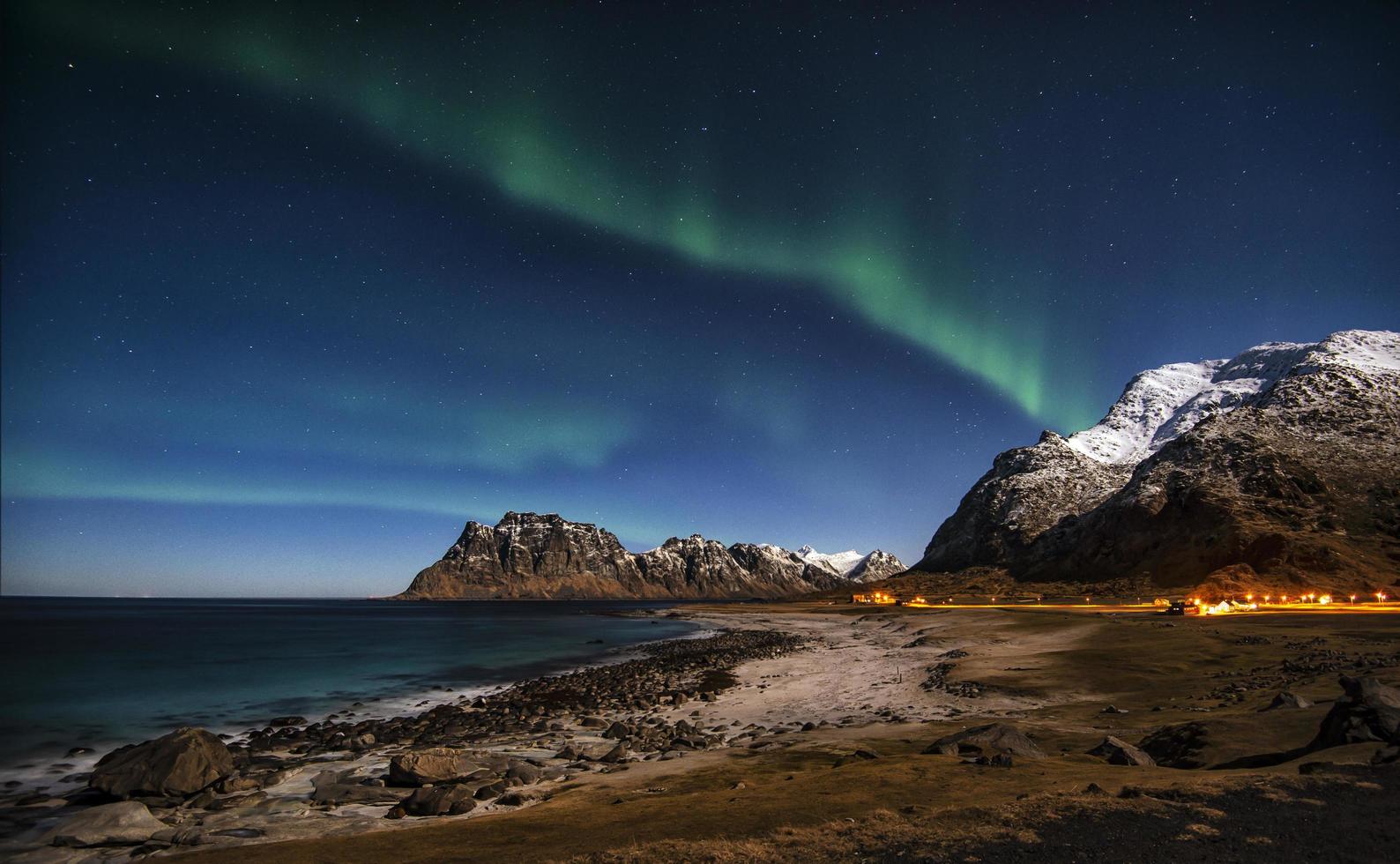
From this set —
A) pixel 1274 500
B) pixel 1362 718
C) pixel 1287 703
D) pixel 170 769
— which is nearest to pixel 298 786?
pixel 170 769

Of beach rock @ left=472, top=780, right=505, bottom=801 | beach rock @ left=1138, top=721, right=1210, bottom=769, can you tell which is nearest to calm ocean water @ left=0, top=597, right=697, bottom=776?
beach rock @ left=472, top=780, right=505, bottom=801

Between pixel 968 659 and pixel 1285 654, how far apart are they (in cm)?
1477

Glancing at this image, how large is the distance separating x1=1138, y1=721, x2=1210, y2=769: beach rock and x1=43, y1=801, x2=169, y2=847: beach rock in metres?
24.2

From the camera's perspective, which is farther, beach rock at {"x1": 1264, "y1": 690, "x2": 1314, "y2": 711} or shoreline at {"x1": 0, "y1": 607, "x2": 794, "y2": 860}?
beach rock at {"x1": 1264, "y1": 690, "x2": 1314, "y2": 711}

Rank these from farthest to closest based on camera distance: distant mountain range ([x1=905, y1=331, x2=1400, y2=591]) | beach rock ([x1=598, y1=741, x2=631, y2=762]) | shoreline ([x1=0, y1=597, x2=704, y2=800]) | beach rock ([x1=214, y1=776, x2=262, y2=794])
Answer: distant mountain range ([x1=905, y1=331, x2=1400, y2=591]) < shoreline ([x1=0, y1=597, x2=704, y2=800]) < beach rock ([x1=598, y1=741, x2=631, y2=762]) < beach rock ([x1=214, y1=776, x2=262, y2=794])

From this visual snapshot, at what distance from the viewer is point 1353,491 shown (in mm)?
101250

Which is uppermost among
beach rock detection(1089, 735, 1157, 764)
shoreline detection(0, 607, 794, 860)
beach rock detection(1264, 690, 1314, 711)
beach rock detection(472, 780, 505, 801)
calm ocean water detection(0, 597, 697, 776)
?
beach rock detection(1264, 690, 1314, 711)

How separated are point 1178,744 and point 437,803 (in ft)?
61.2

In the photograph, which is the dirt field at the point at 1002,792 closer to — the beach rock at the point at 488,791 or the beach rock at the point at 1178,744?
the beach rock at the point at 1178,744

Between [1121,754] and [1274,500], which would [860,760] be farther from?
[1274,500]

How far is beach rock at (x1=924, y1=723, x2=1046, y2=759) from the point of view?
52.7ft

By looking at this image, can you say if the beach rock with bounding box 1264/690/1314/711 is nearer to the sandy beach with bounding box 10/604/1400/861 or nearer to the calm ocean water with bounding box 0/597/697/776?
the sandy beach with bounding box 10/604/1400/861

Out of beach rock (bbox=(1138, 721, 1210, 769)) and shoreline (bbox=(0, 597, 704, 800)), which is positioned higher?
beach rock (bbox=(1138, 721, 1210, 769))

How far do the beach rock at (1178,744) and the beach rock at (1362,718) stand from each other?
2091 millimetres
